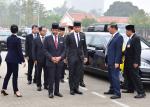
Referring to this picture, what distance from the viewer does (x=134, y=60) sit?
9.98 m

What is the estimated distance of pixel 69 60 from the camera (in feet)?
34.4

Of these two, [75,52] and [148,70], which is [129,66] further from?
[75,52]

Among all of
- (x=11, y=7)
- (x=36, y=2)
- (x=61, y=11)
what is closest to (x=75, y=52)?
(x=36, y=2)

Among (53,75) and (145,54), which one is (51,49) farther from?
(145,54)

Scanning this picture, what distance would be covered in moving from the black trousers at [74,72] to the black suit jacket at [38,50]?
97cm

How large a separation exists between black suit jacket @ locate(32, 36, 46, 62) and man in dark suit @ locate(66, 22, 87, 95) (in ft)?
3.06

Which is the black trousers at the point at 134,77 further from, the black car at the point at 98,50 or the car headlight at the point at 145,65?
the black car at the point at 98,50

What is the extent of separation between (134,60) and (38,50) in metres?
2.73

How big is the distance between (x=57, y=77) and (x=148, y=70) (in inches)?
96.0

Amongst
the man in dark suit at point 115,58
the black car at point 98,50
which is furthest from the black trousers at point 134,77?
the black car at point 98,50

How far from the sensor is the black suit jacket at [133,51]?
32.5ft

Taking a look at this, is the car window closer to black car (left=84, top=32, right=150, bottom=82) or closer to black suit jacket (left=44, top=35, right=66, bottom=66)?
black car (left=84, top=32, right=150, bottom=82)

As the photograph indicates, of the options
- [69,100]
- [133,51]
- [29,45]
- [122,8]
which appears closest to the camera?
[69,100]

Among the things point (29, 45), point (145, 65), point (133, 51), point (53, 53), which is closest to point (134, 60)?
point (133, 51)
